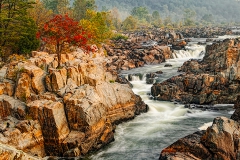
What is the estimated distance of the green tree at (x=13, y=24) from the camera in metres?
36.3

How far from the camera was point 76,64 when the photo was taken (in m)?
30.1

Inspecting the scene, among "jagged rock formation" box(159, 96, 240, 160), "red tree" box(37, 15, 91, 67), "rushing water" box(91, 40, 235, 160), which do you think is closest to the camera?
"jagged rock formation" box(159, 96, 240, 160)

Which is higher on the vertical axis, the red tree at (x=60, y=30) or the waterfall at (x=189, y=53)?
the red tree at (x=60, y=30)

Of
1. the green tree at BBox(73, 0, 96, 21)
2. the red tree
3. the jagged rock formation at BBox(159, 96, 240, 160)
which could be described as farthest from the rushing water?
the green tree at BBox(73, 0, 96, 21)

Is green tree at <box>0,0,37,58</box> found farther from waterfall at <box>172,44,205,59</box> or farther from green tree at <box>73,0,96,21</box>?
green tree at <box>73,0,96,21</box>

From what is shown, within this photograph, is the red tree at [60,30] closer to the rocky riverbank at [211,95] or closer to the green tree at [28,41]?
the green tree at [28,41]

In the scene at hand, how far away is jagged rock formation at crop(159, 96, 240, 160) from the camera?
58.6ft

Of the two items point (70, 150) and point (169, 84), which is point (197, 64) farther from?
point (70, 150)

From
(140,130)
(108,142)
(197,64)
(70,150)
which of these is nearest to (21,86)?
(70,150)

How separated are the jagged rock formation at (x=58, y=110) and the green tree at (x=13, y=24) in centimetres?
929

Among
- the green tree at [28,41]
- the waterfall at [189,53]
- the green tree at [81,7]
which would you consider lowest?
the waterfall at [189,53]

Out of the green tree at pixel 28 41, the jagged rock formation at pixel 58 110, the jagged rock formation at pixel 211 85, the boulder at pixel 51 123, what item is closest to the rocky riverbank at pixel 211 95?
the jagged rock formation at pixel 211 85

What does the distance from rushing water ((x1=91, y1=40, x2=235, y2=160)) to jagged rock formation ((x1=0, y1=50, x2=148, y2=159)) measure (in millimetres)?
1173

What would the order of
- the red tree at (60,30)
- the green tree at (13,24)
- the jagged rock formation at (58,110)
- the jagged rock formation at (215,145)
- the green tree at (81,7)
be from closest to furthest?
the jagged rock formation at (215,145) → the jagged rock formation at (58,110) → the red tree at (60,30) → the green tree at (13,24) → the green tree at (81,7)
